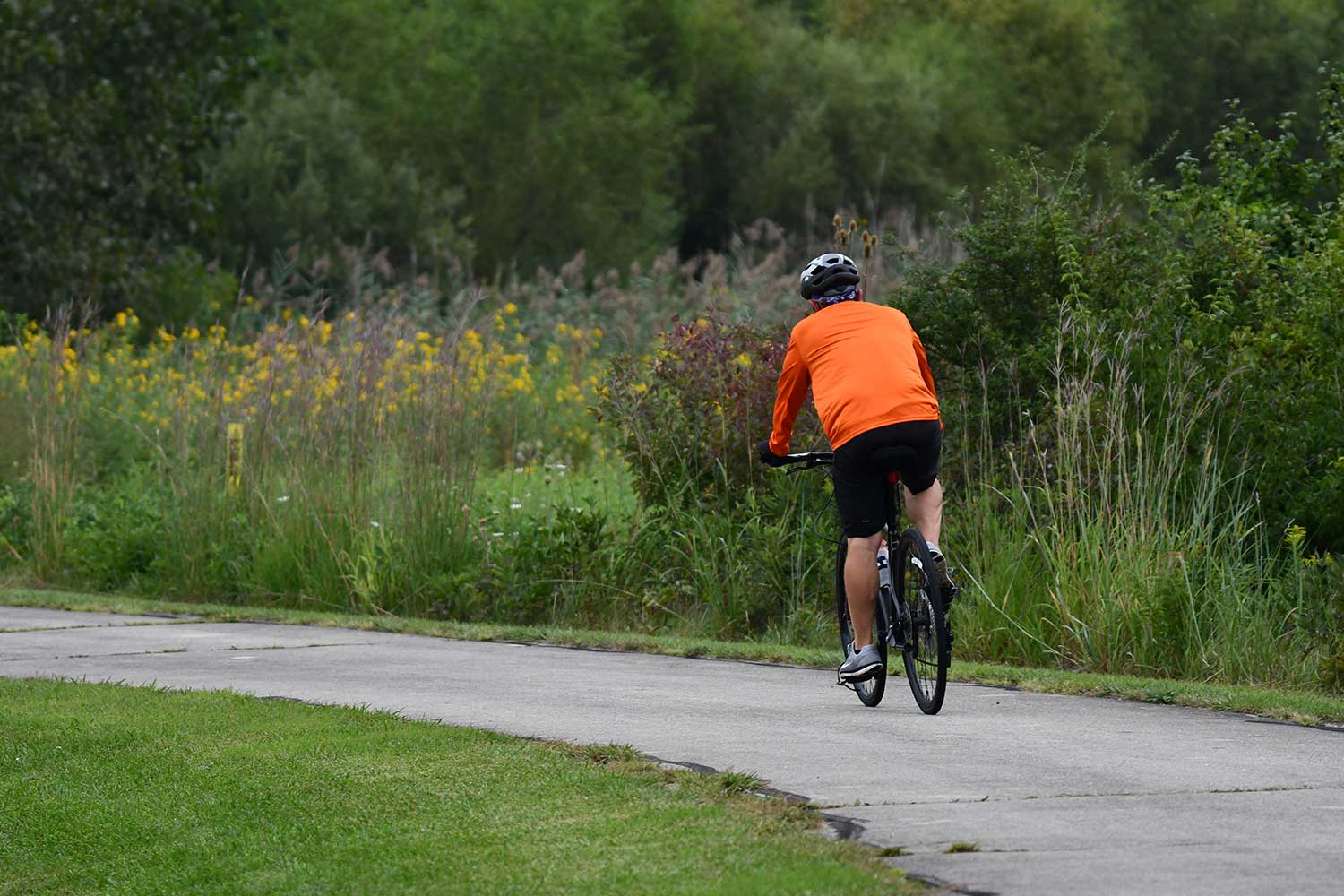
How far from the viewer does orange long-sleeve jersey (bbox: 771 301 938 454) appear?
8.59 m

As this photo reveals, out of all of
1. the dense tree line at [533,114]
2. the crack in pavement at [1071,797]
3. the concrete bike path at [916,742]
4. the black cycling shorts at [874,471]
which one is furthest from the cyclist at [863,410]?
the dense tree line at [533,114]

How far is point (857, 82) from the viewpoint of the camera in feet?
169

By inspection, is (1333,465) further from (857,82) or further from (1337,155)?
(857,82)

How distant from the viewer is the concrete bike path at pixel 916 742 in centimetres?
577

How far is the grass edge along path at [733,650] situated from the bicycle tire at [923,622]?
0.96 metres

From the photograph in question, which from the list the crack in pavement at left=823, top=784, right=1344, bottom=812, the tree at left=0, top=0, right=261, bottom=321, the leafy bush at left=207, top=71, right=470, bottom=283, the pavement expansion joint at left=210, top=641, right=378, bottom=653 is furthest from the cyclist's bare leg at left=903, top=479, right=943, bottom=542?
the leafy bush at left=207, top=71, right=470, bottom=283

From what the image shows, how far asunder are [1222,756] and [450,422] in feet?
24.1

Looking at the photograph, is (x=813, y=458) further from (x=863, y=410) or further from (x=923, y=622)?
(x=923, y=622)

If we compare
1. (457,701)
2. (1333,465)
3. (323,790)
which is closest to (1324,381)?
(1333,465)

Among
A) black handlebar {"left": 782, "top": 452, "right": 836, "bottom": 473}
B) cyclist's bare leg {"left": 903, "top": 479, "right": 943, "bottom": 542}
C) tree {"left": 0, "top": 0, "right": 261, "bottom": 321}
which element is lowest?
cyclist's bare leg {"left": 903, "top": 479, "right": 943, "bottom": 542}

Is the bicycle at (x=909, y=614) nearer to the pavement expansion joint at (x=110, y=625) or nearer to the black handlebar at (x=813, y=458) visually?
the black handlebar at (x=813, y=458)

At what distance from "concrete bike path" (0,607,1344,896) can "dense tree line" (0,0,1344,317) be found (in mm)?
14935

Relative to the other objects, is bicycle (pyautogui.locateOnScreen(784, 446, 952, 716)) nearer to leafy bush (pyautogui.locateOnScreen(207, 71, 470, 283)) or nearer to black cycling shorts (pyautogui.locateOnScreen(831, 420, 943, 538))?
black cycling shorts (pyautogui.locateOnScreen(831, 420, 943, 538))

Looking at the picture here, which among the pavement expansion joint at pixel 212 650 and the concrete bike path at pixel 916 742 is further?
the pavement expansion joint at pixel 212 650
